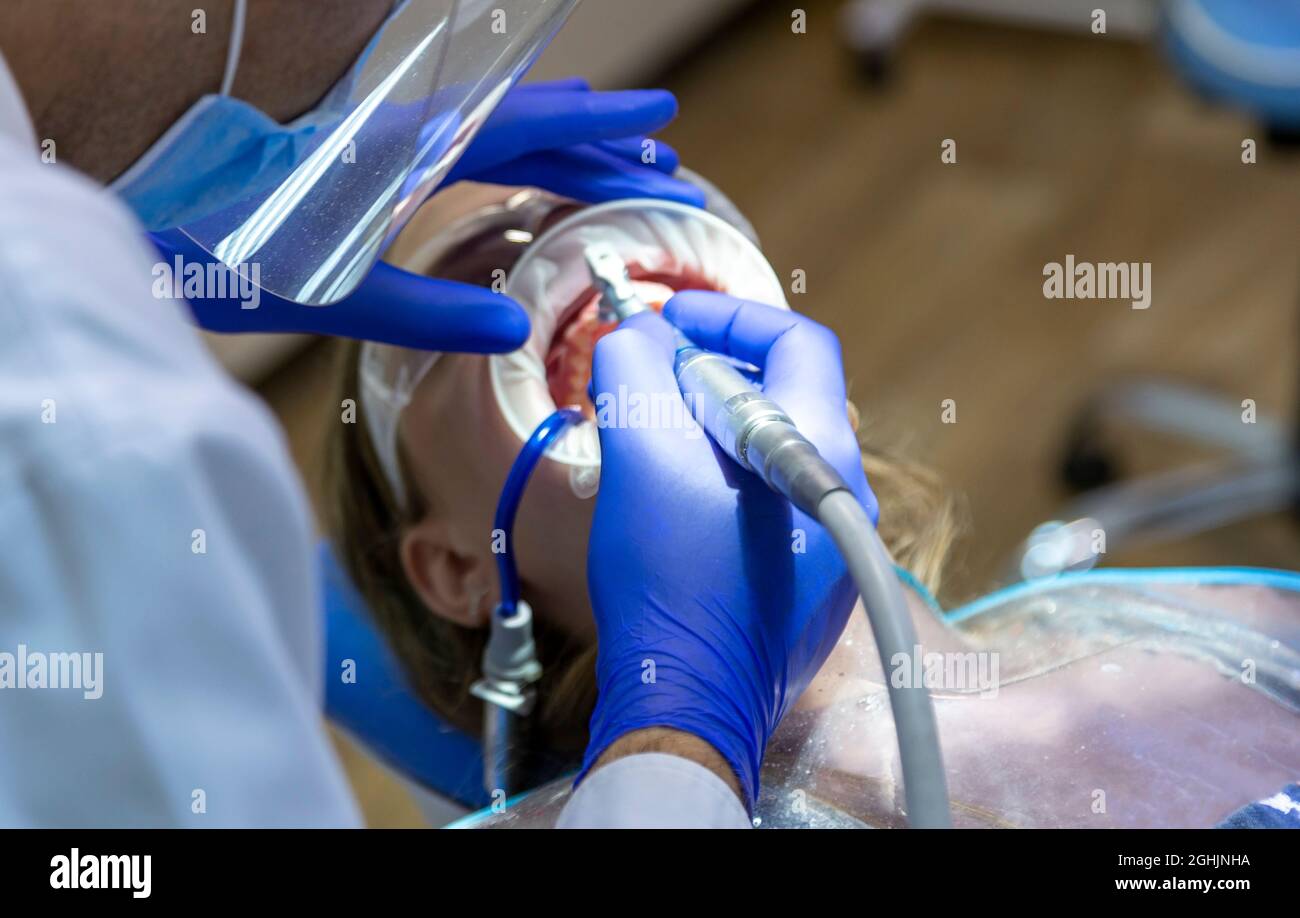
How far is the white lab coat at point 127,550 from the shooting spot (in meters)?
0.57

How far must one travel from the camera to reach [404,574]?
1.33 meters

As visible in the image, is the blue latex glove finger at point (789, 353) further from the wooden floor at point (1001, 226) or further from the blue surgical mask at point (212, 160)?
the wooden floor at point (1001, 226)

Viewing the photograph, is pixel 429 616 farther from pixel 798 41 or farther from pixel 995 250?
pixel 798 41

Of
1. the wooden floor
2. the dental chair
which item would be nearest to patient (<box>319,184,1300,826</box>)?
the dental chair

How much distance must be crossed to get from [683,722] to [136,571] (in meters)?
0.38

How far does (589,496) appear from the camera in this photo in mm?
1079

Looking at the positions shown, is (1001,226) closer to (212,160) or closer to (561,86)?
(561,86)

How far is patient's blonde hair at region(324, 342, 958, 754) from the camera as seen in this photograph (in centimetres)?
116

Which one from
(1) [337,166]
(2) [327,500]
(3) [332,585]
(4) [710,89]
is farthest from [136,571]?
(4) [710,89]

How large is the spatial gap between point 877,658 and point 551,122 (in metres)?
0.50

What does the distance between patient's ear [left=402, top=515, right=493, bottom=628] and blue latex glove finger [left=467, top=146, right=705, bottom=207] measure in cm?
32

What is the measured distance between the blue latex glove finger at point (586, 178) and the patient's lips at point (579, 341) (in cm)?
7

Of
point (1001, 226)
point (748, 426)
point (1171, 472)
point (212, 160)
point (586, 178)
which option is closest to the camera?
point (748, 426)

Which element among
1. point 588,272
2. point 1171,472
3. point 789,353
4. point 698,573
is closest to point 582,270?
point 588,272
